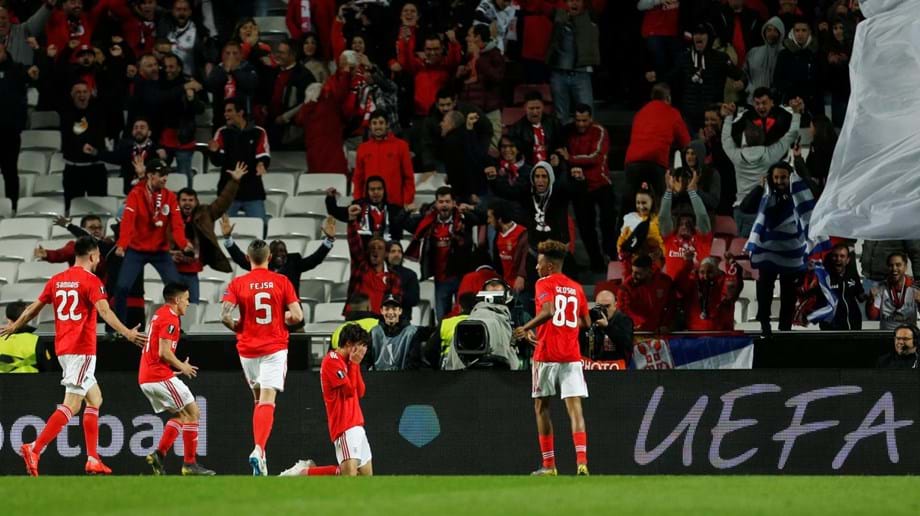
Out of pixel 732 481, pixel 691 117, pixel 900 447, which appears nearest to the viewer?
pixel 732 481

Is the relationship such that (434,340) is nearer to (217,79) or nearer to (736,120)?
(736,120)

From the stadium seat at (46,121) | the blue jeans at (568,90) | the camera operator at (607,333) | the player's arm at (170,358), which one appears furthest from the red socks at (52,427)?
the stadium seat at (46,121)

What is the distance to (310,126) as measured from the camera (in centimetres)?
2167

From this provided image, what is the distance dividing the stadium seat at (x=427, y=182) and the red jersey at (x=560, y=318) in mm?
7182

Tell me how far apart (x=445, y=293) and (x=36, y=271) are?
5.25 m

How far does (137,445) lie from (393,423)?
244 cm

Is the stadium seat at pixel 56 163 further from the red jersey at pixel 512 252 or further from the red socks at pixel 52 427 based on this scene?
the red socks at pixel 52 427

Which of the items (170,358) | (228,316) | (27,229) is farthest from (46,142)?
(228,316)

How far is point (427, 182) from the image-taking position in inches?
854

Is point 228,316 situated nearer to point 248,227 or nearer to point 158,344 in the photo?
point 158,344

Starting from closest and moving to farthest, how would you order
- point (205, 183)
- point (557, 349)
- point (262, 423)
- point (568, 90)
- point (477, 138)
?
point (262, 423) → point (557, 349) → point (477, 138) → point (568, 90) → point (205, 183)

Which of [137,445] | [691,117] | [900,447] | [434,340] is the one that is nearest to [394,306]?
[434,340]

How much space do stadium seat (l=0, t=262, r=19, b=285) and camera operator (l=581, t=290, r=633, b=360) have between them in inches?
301

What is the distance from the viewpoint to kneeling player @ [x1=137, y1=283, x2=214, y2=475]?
48.9ft
